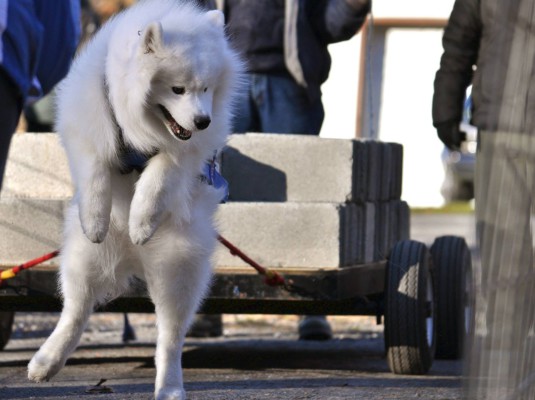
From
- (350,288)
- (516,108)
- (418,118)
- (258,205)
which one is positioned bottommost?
(418,118)

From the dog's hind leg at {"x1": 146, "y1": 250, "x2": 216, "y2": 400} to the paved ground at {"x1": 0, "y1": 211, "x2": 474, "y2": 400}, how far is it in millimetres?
465

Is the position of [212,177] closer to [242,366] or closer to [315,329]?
[242,366]

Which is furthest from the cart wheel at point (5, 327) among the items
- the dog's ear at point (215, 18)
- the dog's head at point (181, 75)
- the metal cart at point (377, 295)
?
the dog's ear at point (215, 18)

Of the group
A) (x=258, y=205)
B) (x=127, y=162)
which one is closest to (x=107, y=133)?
(x=127, y=162)

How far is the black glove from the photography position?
5.46 meters

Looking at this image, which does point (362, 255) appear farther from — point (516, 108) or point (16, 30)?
point (516, 108)

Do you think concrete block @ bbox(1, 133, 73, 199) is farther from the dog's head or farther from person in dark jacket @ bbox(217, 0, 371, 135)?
the dog's head

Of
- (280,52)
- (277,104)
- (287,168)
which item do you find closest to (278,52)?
(280,52)

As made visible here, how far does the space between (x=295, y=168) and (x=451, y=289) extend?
109 centimetres

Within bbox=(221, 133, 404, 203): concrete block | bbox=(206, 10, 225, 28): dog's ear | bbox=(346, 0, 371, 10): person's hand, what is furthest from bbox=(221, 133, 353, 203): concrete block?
bbox=(206, 10, 225, 28): dog's ear

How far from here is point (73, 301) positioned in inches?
176

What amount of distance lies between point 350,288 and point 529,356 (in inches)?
101

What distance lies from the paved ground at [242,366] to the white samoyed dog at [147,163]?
1.95ft

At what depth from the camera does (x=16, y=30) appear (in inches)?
156
